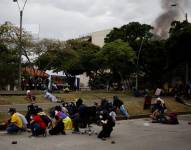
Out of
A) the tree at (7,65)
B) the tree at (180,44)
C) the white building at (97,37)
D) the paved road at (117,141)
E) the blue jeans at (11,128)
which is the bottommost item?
the paved road at (117,141)

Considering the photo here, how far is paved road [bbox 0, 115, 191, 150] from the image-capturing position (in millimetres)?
15320

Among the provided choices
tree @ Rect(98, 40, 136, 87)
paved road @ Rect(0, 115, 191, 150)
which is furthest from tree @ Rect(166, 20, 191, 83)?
paved road @ Rect(0, 115, 191, 150)

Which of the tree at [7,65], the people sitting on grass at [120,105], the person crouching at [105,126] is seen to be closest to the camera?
the person crouching at [105,126]

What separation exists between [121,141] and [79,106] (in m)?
4.73

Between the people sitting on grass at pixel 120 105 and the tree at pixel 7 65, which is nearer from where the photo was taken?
the people sitting on grass at pixel 120 105

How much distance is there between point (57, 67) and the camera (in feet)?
175

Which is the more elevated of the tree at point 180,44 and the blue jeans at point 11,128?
the tree at point 180,44

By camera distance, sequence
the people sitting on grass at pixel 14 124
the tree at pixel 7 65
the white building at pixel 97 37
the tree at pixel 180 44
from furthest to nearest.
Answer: the white building at pixel 97 37 < the tree at pixel 7 65 < the tree at pixel 180 44 < the people sitting on grass at pixel 14 124

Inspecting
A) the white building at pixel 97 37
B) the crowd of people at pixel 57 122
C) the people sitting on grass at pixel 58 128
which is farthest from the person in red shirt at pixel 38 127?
the white building at pixel 97 37

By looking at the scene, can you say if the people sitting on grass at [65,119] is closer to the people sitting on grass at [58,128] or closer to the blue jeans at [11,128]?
the people sitting on grass at [58,128]

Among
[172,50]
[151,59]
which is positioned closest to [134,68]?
[151,59]

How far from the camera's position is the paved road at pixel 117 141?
50.3 ft

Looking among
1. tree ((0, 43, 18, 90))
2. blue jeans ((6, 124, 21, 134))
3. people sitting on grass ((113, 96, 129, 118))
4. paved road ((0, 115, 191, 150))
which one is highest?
tree ((0, 43, 18, 90))

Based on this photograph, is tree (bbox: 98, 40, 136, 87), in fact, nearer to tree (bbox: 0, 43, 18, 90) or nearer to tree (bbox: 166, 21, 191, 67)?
tree (bbox: 166, 21, 191, 67)
